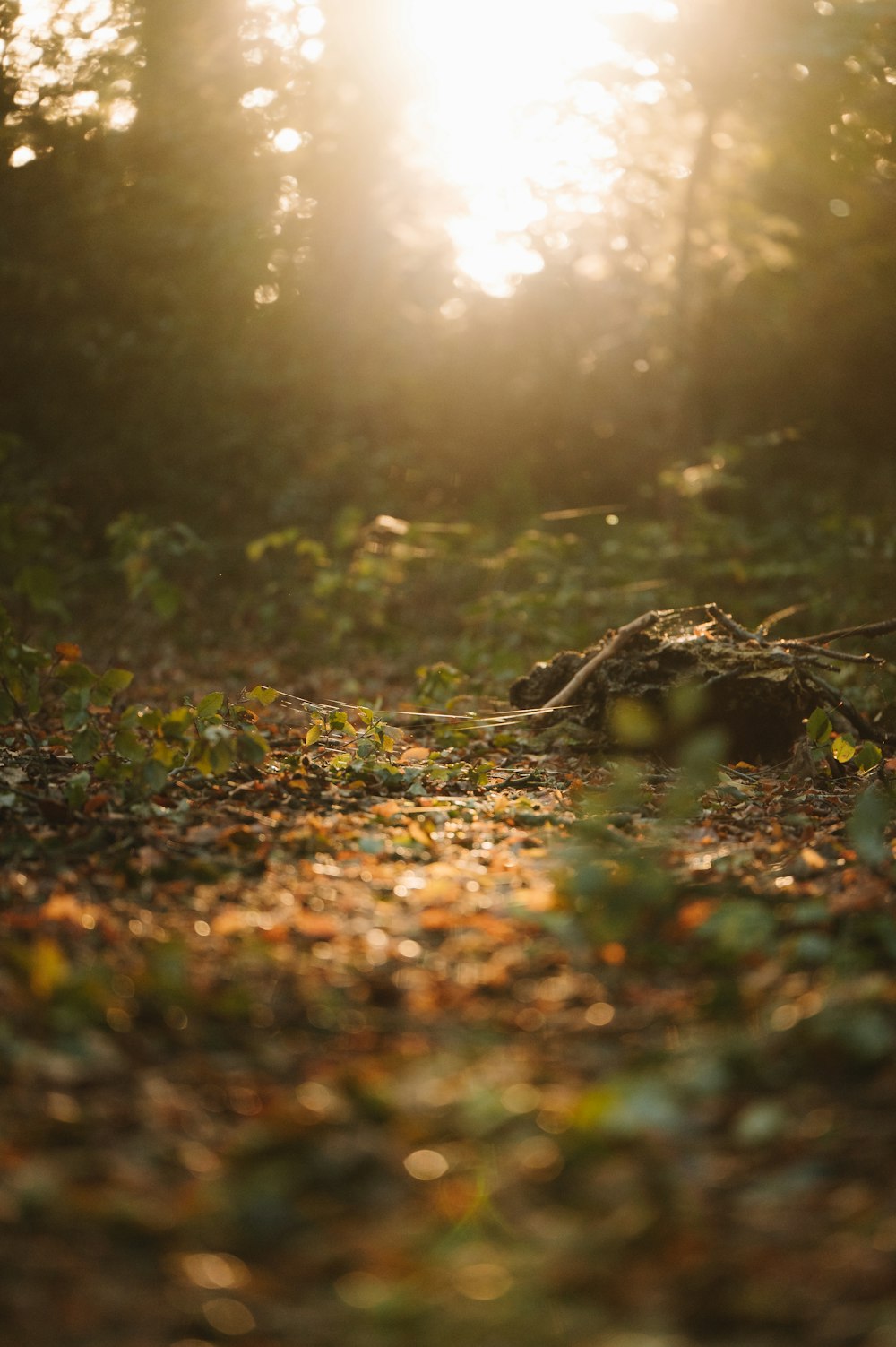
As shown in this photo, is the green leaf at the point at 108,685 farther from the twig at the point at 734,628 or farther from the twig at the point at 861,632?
the twig at the point at 861,632

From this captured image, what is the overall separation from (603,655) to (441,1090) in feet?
10.8

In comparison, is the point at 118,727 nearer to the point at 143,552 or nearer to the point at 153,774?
the point at 153,774

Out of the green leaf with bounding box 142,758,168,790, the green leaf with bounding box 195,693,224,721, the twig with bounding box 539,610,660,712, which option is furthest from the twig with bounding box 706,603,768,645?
the green leaf with bounding box 142,758,168,790

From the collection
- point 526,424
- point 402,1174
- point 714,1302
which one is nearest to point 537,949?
point 402,1174

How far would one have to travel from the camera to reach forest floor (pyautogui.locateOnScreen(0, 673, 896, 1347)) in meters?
1.50

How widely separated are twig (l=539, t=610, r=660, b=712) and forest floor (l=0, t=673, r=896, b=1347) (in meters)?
1.73

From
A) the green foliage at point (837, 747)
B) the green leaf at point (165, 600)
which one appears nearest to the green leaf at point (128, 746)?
the green foliage at point (837, 747)

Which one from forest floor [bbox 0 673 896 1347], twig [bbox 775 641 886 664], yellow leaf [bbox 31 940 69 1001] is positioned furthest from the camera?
twig [bbox 775 641 886 664]

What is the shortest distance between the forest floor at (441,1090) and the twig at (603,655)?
5.68 ft

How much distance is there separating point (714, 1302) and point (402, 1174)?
52 cm

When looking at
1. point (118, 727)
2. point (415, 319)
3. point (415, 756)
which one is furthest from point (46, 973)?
point (415, 319)

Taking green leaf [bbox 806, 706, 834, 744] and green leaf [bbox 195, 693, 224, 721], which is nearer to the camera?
green leaf [bbox 195, 693, 224, 721]

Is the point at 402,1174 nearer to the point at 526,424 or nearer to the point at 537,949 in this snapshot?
the point at 537,949

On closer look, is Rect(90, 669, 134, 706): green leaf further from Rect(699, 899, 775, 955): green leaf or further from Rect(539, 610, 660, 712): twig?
Rect(539, 610, 660, 712): twig
